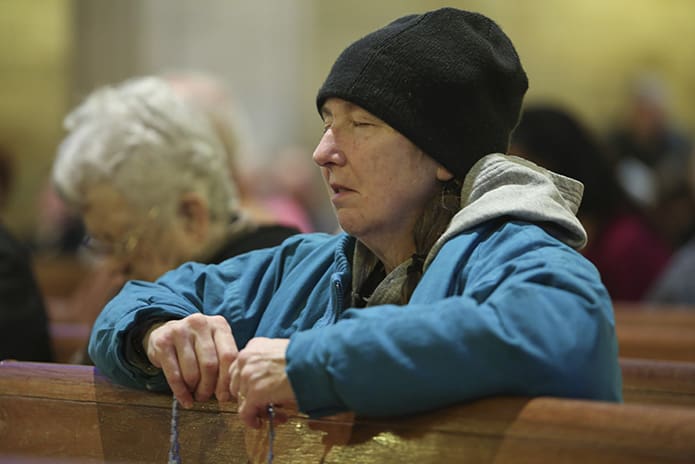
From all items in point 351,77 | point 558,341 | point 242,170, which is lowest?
point 242,170

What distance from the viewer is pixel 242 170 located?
4328 millimetres

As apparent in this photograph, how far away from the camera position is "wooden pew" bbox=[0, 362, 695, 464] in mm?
1559

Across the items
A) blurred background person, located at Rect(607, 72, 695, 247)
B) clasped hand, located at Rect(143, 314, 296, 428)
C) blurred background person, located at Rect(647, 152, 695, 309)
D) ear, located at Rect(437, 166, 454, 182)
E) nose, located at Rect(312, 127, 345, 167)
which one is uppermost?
nose, located at Rect(312, 127, 345, 167)

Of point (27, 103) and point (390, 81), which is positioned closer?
point (390, 81)

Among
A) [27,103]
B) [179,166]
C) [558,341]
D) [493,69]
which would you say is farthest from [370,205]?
[27,103]

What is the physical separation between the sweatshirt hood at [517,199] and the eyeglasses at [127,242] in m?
1.60

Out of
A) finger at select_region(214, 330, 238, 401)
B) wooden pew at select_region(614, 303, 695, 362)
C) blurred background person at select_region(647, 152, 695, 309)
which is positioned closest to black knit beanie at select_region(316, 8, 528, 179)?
finger at select_region(214, 330, 238, 401)

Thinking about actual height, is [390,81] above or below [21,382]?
above

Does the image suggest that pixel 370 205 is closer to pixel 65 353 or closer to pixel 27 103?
pixel 65 353

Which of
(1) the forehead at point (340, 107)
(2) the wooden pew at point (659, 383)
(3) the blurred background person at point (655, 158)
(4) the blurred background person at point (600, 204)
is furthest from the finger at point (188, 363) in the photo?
(3) the blurred background person at point (655, 158)

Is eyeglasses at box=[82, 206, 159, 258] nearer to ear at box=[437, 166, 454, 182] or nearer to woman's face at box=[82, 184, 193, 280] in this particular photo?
woman's face at box=[82, 184, 193, 280]

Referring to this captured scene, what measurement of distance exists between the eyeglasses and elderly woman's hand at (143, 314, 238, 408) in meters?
1.44

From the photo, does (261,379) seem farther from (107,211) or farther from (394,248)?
(107,211)

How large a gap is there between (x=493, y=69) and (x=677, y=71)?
13.3 meters
